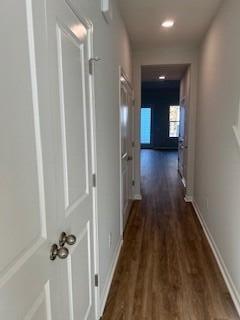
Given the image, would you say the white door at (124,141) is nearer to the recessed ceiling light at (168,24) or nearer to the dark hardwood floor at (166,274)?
the dark hardwood floor at (166,274)

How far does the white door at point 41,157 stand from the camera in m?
0.75

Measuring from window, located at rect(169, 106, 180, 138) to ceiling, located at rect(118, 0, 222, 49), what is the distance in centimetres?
793

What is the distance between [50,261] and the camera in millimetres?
1043

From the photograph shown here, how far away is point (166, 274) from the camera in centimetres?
249

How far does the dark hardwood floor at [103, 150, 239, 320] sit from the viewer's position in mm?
2004

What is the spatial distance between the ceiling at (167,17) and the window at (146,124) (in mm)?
8092

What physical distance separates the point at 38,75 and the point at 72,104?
412 millimetres

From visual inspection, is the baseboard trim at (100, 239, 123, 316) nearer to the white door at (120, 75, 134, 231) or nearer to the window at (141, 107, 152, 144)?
the white door at (120, 75, 134, 231)

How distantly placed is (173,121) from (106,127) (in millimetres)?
10552

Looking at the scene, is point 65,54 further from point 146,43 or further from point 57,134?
point 146,43

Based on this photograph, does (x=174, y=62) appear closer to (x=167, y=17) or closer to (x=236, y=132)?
(x=167, y=17)

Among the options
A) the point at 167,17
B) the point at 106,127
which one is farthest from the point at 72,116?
the point at 167,17

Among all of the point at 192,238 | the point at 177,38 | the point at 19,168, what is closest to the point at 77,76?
the point at 19,168

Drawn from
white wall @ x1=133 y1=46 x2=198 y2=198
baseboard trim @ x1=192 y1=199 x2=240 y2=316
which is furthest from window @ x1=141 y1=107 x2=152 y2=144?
baseboard trim @ x1=192 y1=199 x2=240 y2=316
